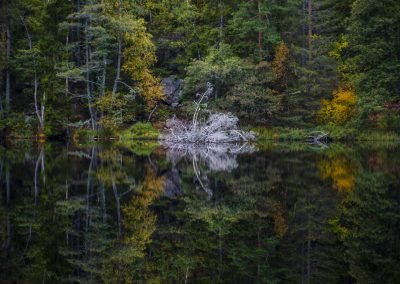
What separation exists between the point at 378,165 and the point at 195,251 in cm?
1107

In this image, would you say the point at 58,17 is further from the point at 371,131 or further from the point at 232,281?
the point at 232,281

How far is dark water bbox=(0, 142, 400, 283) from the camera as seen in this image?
5.77m

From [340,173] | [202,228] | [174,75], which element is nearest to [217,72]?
[174,75]

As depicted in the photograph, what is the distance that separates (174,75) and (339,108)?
13150 millimetres

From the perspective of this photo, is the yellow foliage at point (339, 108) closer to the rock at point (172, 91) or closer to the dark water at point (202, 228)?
the rock at point (172, 91)

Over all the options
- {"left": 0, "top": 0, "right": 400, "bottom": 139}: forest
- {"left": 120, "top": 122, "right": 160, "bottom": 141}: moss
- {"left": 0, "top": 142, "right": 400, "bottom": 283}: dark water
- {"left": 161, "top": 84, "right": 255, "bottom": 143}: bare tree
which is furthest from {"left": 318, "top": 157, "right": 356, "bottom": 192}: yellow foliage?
{"left": 120, "top": 122, "right": 160, "bottom": 141}: moss

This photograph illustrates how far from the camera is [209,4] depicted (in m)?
42.1

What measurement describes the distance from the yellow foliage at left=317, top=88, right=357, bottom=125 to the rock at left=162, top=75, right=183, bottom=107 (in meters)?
10.7

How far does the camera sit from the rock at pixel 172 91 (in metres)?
40.9

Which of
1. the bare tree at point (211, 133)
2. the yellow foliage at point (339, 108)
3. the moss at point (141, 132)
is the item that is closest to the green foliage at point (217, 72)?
the moss at point (141, 132)

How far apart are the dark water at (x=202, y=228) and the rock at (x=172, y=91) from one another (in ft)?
88.3

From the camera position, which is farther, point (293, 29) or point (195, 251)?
point (293, 29)

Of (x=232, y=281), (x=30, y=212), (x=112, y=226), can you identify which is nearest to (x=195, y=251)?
(x=232, y=281)

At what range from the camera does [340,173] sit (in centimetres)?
1405
